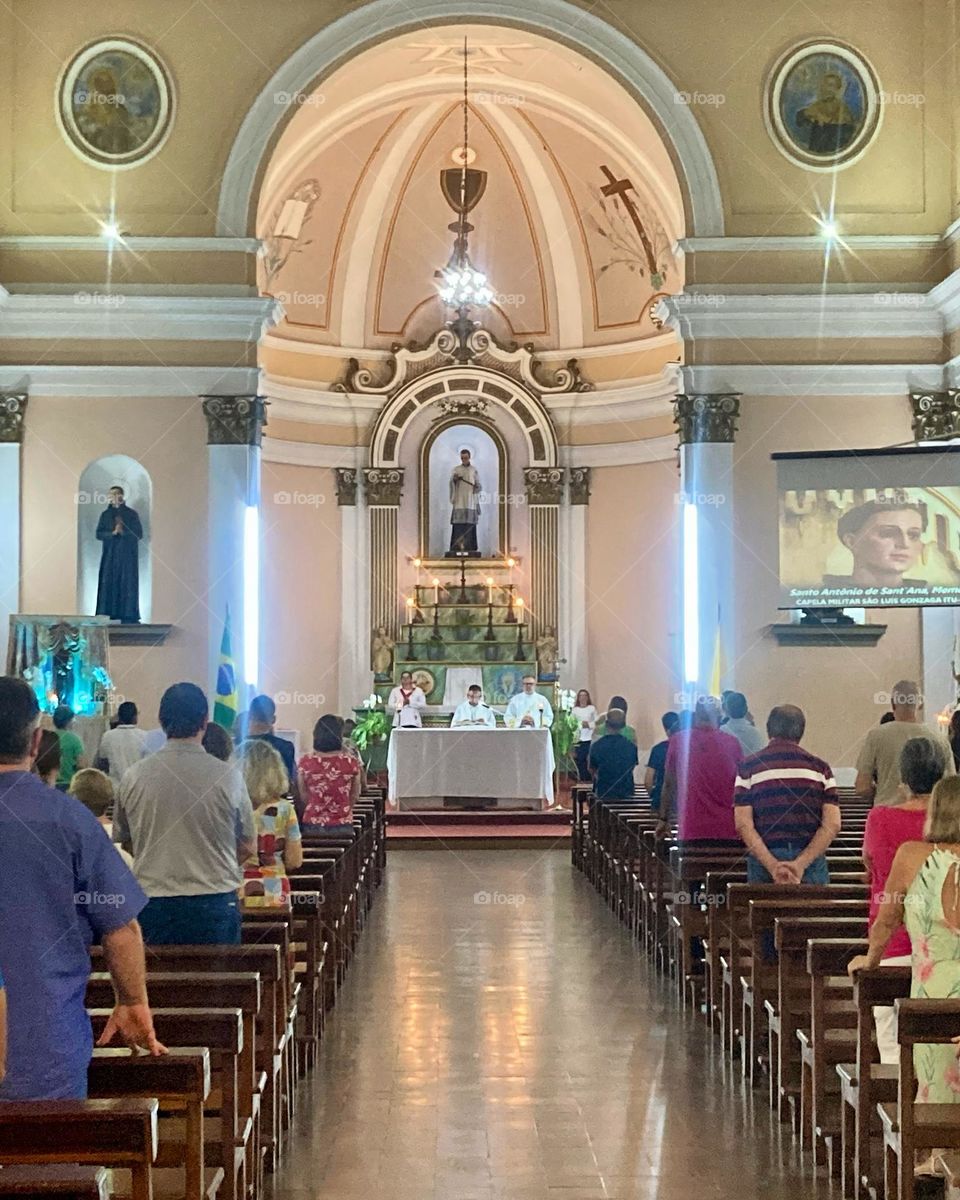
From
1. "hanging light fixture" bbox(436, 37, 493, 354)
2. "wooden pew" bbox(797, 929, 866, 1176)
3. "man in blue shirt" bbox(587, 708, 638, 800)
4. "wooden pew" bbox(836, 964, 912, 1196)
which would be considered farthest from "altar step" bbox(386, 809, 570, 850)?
"wooden pew" bbox(836, 964, 912, 1196)

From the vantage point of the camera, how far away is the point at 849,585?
1302 centimetres

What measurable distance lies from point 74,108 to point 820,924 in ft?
37.0

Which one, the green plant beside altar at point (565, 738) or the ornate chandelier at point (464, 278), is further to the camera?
the green plant beside altar at point (565, 738)

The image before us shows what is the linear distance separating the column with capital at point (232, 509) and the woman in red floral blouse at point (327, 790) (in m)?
4.56

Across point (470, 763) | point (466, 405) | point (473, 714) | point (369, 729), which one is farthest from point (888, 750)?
point (466, 405)

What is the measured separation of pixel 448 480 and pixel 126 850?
50.9 ft

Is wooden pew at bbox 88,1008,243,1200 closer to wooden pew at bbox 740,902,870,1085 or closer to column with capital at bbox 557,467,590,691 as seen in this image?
wooden pew at bbox 740,902,870,1085

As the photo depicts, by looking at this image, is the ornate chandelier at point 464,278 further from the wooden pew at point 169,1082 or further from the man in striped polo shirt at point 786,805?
the wooden pew at point 169,1082

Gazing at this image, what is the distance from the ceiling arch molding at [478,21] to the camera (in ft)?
48.5

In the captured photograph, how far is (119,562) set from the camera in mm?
15055

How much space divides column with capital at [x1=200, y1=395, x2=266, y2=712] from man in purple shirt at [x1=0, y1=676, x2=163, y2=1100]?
10881 millimetres

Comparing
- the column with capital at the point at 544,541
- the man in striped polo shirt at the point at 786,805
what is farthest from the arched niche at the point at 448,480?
the man in striped polo shirt at the point at 786,805

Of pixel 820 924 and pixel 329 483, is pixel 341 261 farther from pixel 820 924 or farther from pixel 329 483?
pixel 820 924

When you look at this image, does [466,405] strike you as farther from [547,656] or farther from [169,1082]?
[169,1082]
